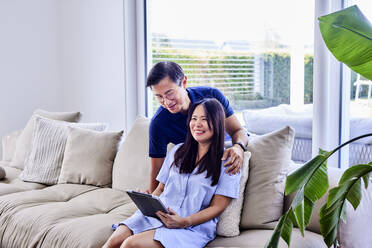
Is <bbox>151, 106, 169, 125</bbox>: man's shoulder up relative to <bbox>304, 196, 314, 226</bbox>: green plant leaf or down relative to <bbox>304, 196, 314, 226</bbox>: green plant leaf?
up

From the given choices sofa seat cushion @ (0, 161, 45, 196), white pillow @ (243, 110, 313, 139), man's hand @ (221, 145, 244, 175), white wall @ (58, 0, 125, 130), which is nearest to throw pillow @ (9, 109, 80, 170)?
sofa seat cushion @ (0, 161, 45, 196)

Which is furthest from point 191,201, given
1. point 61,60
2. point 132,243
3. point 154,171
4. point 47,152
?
point 61,60

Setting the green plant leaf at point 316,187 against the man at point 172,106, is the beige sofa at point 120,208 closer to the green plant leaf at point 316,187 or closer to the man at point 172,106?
the man at point 172,106

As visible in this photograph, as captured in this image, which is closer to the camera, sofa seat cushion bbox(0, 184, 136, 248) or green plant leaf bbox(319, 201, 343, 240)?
green plant leaf bbox(319, 201, 343, 240)

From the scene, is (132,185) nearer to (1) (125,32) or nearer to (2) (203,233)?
(2) (203,233)

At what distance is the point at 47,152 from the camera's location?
315cm

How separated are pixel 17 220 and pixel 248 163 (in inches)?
52.2

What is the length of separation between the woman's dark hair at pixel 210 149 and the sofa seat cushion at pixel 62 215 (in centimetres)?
49

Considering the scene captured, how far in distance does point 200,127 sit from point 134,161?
0.78 metres

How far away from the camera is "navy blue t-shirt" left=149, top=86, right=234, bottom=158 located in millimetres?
2354

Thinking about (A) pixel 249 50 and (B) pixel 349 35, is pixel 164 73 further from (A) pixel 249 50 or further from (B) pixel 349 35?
(B) pixel 349 35

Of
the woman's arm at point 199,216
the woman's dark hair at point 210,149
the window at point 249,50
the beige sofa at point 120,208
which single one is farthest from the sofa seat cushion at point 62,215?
the window at point 249,50

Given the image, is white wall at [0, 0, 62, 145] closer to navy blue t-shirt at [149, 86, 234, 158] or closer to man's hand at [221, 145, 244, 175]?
navy blue t-shirt at [149, 86, 234, 158]

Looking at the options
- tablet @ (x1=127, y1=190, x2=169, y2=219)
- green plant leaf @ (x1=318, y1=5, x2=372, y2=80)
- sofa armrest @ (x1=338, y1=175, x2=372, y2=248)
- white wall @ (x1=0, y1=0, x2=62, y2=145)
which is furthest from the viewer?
white wall @ (x1=0, y1=0, x2=62, y2=145)
